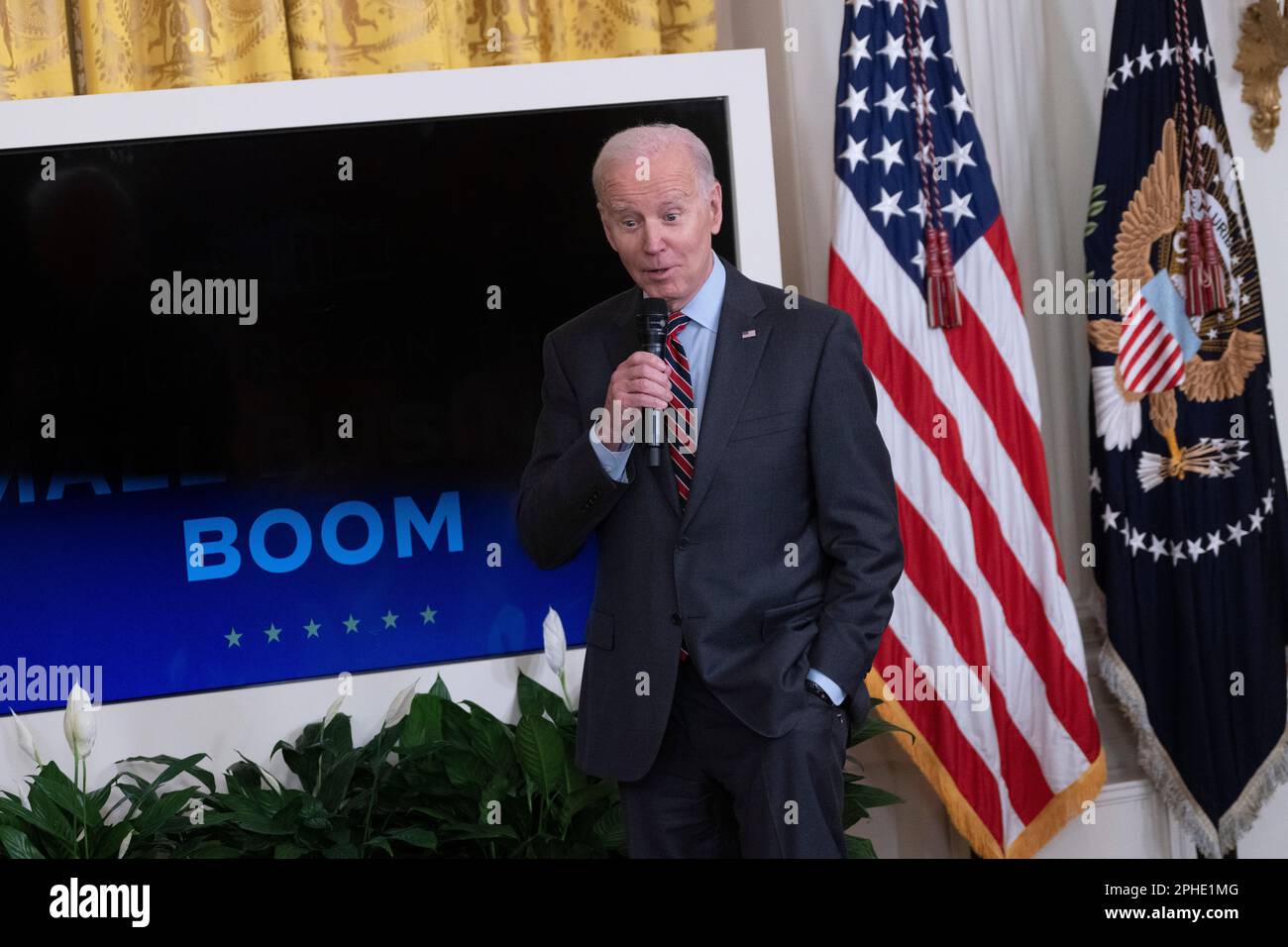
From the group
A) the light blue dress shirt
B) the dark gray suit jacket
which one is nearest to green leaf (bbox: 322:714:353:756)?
the dark gray suit jacket

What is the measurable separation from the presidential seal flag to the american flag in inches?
9.3

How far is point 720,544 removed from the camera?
2191 millimetres

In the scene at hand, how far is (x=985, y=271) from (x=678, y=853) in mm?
1902

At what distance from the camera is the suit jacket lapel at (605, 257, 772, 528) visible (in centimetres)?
220

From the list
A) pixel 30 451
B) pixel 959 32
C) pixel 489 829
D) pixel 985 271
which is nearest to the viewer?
pixel 489 829

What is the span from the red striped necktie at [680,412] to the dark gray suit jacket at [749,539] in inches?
0.8

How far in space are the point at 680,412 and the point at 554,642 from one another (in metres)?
1.00

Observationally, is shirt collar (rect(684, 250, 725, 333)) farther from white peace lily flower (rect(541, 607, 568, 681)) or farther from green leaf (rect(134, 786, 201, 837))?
green leaf (rect(134, 786, 201, 837))

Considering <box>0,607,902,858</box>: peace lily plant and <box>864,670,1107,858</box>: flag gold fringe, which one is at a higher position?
<box>0,607,902,858</box>: peace lily plant

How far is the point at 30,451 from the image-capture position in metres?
3.07

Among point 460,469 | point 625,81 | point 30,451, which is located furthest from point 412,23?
point 30,451

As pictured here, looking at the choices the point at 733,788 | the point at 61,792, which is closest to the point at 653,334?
the point at 733,788

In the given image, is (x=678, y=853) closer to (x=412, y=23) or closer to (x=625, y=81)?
(x=625, y=81)
